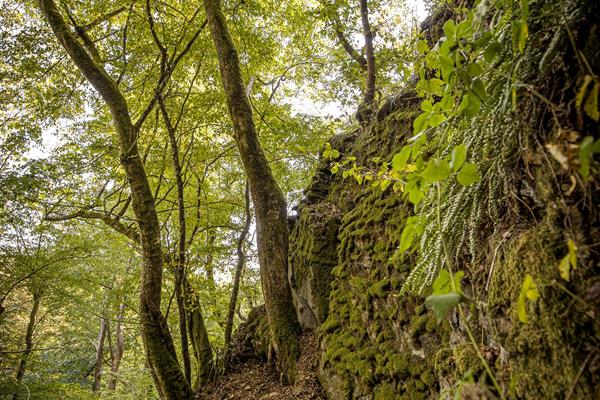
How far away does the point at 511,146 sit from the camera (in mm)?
1046

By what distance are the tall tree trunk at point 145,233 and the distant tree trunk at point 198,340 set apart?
2.99 feet

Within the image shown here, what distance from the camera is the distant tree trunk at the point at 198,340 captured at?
224 inches

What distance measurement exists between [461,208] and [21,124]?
8.13m

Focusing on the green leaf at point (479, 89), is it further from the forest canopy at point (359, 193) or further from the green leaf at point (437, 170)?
the green leaf at point (437, 170)

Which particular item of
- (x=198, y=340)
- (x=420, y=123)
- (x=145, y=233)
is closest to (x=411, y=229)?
(x=420, y=123)

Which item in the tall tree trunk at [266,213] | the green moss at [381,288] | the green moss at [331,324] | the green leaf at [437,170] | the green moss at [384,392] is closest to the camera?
the green leaf at [437,170]

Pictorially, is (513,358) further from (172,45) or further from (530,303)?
(172,45)

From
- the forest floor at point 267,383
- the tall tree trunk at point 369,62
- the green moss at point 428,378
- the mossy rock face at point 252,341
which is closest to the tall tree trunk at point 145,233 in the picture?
the forest floor at point 267,383

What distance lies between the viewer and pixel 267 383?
409 cm

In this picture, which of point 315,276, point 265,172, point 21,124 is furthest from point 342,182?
point 21,124

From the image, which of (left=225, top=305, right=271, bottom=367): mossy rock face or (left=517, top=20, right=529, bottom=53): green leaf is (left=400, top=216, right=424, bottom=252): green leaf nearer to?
(left=517, top=20, right=529, bottom=53): green leaf

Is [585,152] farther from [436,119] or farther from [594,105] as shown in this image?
[436,119]

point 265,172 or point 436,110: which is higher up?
point 265,172

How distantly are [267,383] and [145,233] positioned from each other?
279cm
